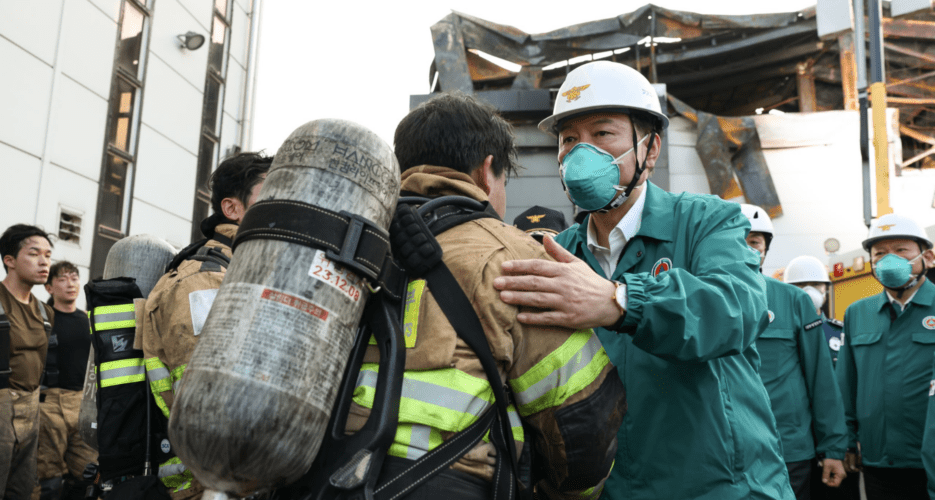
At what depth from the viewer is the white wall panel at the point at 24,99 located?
8203 mm

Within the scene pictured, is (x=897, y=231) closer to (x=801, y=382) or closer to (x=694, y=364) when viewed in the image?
(x=801, y=382)

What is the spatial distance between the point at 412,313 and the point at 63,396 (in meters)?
5.82

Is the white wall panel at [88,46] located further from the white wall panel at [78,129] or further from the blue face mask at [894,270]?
the blue face mask at [894,270]

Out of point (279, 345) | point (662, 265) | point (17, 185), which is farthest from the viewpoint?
point (17, 185)

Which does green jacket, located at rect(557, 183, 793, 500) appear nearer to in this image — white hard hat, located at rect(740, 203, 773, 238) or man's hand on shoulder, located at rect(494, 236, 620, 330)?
man's hand on shoulder, located at rect(494, 236, 620, 330)

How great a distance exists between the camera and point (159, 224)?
1166 cm

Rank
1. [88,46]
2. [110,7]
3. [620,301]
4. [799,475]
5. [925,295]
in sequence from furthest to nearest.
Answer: [110,7], [88,46], [925,295], [799,475], [620,301]

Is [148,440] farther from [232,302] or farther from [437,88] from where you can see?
[437,88]

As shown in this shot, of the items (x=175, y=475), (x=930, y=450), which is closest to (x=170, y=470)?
(x=175, y=475)

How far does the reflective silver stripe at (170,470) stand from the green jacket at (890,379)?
14.5ft

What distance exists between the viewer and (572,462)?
1.65m

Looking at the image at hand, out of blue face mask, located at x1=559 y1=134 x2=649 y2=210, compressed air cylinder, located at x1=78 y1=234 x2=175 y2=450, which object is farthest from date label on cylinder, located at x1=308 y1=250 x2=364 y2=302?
compressed air cylinder, located at x1=78 y1=234 x2=175 y2=450

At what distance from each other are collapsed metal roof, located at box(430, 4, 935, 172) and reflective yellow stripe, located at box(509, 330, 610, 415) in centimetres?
1710

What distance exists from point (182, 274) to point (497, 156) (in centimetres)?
166
